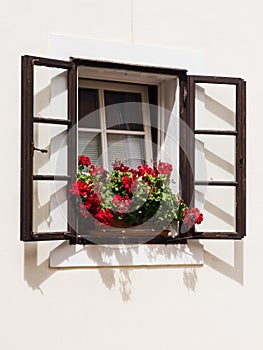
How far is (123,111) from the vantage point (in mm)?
5512

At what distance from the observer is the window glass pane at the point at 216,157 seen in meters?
5.50

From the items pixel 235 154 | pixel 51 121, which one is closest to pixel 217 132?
pixel 235 154

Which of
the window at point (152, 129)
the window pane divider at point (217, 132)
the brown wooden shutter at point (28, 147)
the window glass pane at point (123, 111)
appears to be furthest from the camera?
the window glass pane at point (123, 111)

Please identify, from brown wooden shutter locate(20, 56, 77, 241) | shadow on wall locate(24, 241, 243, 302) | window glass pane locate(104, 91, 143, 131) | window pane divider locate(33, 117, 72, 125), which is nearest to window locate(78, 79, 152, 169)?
window glass pane locate(104, 91, 143, 131)

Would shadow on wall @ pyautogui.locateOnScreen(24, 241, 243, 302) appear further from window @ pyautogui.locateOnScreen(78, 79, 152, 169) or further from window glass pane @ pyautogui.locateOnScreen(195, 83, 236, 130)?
window glass pane @ pyautogui.locateOnScreen(195, 83, 236, 130)

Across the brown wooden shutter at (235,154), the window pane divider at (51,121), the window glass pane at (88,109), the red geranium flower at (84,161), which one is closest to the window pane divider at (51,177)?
the red geranium flower at (84,161)

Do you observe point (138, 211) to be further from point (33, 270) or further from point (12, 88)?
point (12, 88)

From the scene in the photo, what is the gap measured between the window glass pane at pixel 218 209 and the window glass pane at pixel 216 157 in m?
0.08

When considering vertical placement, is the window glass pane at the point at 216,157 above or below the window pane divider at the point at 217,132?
below

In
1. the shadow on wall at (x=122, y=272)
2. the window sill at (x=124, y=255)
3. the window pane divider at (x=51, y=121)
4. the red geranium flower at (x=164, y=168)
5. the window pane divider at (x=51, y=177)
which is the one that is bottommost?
the shadow on wall at (x=122, y=272)

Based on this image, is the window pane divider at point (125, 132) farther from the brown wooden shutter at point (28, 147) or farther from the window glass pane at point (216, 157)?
the brown wooden shutter at point (28, 147)

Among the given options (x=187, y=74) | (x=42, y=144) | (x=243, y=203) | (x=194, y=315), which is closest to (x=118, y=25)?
(x=187, y=74)

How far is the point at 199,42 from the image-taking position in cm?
560

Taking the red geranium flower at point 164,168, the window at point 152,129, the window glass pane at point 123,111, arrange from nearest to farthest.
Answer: the window at point 152,129 → the red geranium flower at point 164,168 → the window glass pane at point 123,111
